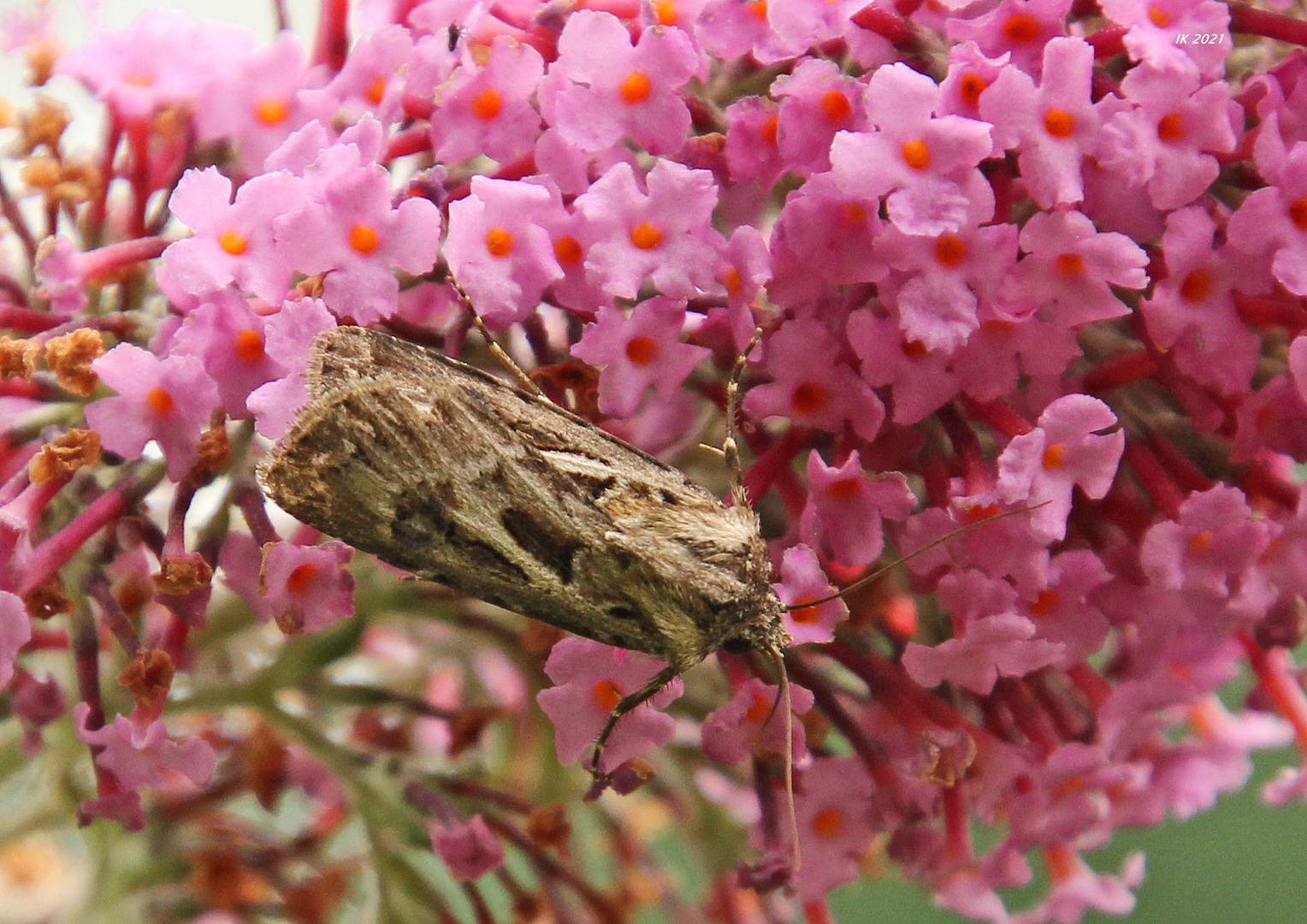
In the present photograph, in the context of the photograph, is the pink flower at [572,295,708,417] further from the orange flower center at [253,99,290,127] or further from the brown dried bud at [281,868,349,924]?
the brown dried bud at [281,868,349,924]

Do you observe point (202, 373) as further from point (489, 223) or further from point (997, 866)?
point (997, 866)

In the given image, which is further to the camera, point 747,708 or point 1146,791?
point 1146,791

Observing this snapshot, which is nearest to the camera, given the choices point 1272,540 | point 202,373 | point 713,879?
point 202,373

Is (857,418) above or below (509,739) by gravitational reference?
above

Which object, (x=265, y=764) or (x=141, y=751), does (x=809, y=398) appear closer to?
(x=141, y=751)

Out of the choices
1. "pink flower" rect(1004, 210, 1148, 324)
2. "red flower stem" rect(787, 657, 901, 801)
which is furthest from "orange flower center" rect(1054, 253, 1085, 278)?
"red flower stem" rect(787, 657, 901, 801)

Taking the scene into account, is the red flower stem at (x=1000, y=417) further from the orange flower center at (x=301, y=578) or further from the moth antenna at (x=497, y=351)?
the orange flower center at (x=301, y=578)

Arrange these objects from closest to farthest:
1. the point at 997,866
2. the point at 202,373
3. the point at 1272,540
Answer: the point at 202,373 < the point at 1272,540 < the point at 997,866

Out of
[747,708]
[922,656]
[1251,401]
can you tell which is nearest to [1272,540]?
[1251,401]
